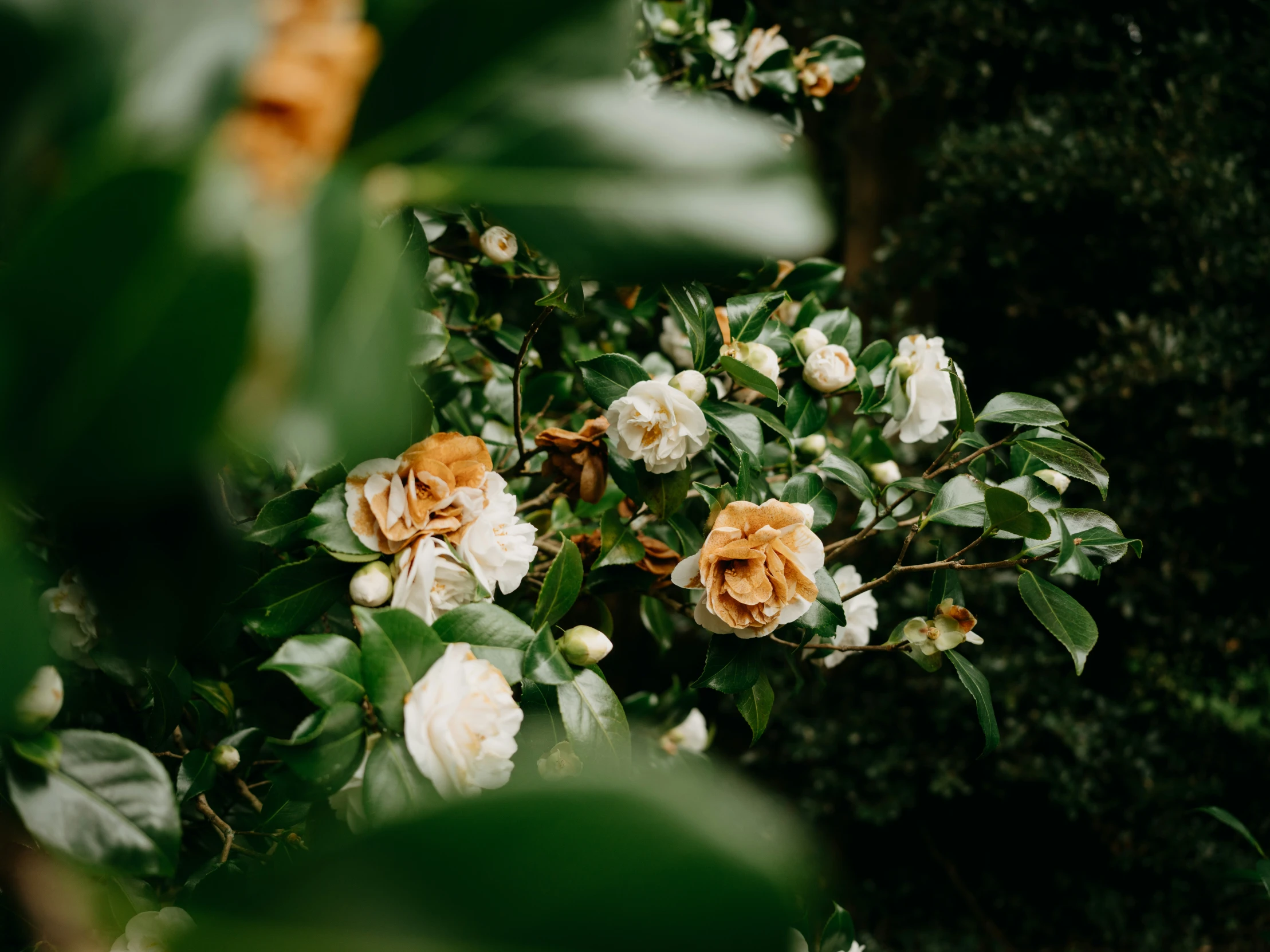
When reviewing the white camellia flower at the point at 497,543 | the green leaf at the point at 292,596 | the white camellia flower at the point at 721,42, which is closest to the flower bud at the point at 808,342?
the white camellia flower at the point at 497,543

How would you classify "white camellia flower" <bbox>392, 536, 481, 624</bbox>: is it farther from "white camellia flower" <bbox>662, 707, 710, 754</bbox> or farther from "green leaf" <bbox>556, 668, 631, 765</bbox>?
"white camellia flower" <bbox>662, 707, 710, 754</bbox>

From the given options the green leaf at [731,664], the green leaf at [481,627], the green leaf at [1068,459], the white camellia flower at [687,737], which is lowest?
the white camellia flower at [687,737]

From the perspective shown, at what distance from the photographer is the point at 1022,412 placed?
2.02 feet

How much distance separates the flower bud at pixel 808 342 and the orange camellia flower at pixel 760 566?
219 mm

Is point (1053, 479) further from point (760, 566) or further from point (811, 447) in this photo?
point (760, 566)

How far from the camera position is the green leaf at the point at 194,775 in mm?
555

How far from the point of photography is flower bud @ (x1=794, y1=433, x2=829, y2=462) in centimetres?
73

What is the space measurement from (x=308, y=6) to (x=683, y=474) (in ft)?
1.50

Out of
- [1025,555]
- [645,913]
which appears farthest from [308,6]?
[1025,555]

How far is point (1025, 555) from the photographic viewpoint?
2.02 ft

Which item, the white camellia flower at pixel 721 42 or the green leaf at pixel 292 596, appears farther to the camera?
the white camellia flower at pixel 721 42

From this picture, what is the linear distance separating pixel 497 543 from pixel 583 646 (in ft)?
0.29

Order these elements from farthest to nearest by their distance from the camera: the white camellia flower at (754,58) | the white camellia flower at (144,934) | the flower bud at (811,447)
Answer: the white camellia flower at (754,58), the flower bud at (811,447), the white camellia flower at (144,934)

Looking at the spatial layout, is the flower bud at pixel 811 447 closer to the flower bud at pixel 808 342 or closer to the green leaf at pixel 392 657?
the flower bud at pixel 808 342
